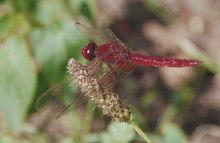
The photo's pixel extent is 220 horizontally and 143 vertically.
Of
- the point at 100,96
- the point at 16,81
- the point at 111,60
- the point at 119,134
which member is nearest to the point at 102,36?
the point at 111,60

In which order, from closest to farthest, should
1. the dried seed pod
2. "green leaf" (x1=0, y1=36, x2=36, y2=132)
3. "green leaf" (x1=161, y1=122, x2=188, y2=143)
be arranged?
1. the dried seed pod
2. "green leaf" (x1=161, y1=122, x2=188, y2=143)
3. "green leaf" (x1=0, y1=36, x2=36, y2=132)

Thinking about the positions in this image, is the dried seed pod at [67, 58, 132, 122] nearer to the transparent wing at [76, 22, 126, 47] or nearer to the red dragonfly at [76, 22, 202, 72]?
the red dragonfly at [76, 22, 202, 72]

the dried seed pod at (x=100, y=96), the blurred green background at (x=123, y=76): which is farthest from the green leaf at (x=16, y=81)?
the dried seed pod at (x=100, y=96)

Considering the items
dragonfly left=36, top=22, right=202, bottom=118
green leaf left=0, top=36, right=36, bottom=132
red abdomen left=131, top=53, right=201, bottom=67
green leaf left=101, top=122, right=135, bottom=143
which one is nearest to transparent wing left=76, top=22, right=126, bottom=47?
dragonfly left=36, top=22, right=202, bottom=118

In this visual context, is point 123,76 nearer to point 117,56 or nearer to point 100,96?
point 117,56

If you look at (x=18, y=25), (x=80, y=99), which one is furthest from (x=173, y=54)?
(x=80, y=99)

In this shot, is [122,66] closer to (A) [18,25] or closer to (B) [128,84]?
(A) [18,25]
